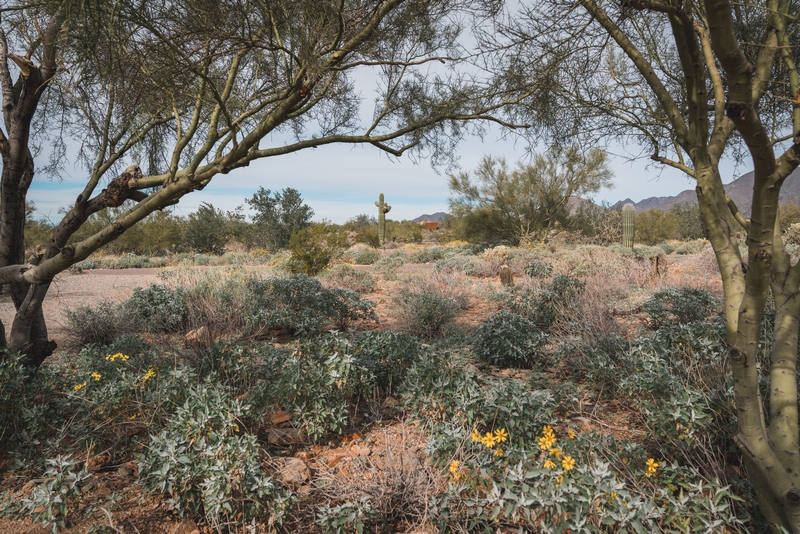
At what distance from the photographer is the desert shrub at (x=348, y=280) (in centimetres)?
931

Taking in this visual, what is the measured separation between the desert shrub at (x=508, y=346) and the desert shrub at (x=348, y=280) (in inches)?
183

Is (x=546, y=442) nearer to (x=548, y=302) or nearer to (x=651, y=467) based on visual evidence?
(x=651, y=467)

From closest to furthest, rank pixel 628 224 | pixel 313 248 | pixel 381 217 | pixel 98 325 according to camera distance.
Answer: pixel 98 325
pixel 313 248
pixel 628 224
pixel 381 217

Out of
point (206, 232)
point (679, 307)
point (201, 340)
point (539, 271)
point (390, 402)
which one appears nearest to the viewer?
point (390, 402)

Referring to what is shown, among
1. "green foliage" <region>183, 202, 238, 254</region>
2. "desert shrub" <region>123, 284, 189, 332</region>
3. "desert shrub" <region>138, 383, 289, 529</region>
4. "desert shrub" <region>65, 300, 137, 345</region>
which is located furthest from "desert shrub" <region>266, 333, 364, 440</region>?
"green foliage" <region>183, 202, 238, 254</region>

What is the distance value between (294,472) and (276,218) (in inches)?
897

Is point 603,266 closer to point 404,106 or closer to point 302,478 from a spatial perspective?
point 404,106

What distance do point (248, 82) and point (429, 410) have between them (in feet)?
11.7

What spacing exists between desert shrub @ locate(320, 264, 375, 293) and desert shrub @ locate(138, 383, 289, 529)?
6442mm

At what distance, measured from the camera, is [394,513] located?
7.90 ft

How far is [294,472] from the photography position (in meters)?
2.73

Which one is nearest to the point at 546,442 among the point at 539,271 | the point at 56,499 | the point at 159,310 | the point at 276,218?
the point at 56,499

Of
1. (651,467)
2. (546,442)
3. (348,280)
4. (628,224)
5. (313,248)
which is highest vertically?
(628,224)

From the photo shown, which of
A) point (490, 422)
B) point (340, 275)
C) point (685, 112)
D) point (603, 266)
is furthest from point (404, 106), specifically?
point (603, 266)
